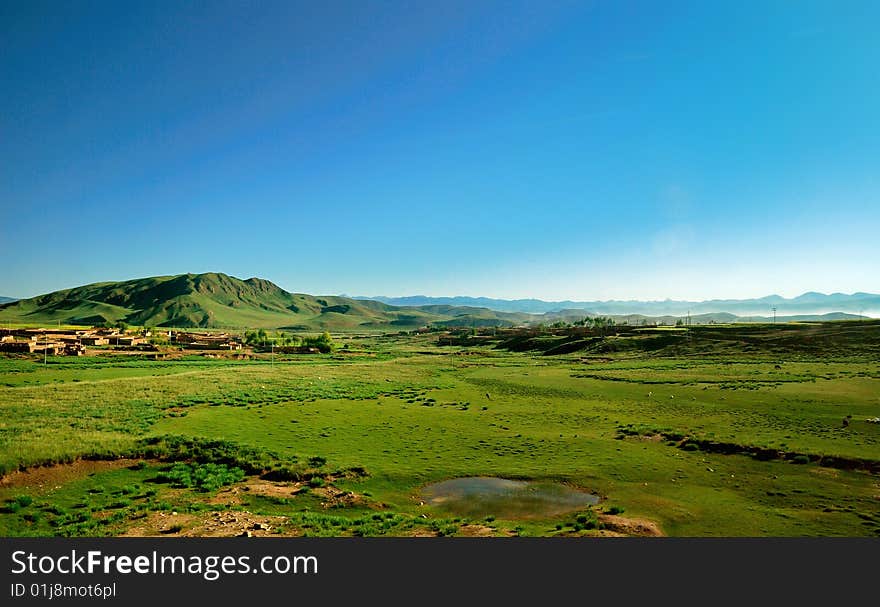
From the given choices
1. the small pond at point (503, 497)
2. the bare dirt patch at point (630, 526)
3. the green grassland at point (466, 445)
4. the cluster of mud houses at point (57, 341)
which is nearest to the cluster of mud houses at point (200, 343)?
the cluster of mud houses at point (57, 341)

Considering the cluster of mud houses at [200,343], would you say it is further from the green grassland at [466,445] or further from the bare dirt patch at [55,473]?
the bare dirt patch at [55,473]

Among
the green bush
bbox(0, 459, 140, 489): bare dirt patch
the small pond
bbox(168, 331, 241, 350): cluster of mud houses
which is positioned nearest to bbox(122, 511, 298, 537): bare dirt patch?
the green bush

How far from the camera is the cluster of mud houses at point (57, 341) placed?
84.1m

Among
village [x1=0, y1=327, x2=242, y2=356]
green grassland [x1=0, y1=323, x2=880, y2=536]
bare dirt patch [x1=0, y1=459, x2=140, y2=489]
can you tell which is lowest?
green grassland [x1=0, y1=323, x2=880, y2=536]

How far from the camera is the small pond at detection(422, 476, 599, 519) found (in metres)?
17.0

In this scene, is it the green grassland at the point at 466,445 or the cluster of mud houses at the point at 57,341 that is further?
the cluster of mud houses at the point at 57,341

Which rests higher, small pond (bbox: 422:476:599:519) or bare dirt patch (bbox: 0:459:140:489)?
bare dirt patch (bbox: 0:459:140:489)

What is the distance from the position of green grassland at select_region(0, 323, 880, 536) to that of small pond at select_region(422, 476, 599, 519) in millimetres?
684

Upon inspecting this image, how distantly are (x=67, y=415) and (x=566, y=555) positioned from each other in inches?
1463

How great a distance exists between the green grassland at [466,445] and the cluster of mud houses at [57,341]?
Result: 3550cm

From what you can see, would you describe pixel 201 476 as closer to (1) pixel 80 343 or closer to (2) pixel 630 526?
(2) pixel 630 526

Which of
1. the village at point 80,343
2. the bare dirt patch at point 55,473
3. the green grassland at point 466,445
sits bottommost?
the green grassland at point 466,445

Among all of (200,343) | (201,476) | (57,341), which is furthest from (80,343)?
(201,476)

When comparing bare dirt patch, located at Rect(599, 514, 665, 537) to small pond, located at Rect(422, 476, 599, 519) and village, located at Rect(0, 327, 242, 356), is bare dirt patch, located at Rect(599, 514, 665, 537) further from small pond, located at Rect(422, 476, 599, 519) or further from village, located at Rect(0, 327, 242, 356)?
village, located at Rect(0, 327, 242, 356)
